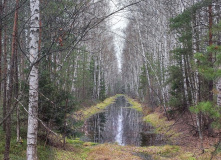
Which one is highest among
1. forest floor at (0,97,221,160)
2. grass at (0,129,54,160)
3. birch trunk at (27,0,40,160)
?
birch trunk at (27,0,40,160)

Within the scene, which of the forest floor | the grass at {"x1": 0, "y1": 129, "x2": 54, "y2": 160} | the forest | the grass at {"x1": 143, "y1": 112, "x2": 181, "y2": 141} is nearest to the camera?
the forest

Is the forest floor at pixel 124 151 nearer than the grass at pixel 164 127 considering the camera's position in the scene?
Yes

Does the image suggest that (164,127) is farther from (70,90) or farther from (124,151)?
(70,90)

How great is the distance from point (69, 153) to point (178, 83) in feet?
25.4

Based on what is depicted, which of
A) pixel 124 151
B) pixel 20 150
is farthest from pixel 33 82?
pixel 124 151

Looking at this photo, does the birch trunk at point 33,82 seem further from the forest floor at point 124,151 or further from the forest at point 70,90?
the forest floor at point 124,151

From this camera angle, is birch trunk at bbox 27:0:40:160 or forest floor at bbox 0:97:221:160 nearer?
birch trunk at bbox 27:0:40:160

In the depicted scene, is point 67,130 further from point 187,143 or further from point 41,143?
point 187,143

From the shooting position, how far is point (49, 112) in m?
7.11

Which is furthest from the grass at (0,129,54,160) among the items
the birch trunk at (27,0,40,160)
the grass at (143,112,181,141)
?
the grass at (143,112,181,141)

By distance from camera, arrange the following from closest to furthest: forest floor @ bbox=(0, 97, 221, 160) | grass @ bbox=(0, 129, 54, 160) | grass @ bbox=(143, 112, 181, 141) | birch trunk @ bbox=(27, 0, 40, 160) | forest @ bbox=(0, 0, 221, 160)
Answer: forest @ bbox=(0, 0, 221, 160)
birch trunk @ bbox=(27, 0, 40, 160)
grass @ bbox=(0, 129, 54, 160)
forest floor @ bbox=(0, 97, 221, 160)
grass @ bbox=(143, 112, 181, 141)

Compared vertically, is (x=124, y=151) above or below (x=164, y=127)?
below

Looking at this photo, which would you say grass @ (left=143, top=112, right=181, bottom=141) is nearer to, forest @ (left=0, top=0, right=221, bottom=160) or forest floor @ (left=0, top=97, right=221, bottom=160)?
forest @ (left=0, top=0, right=221, bottom=160)

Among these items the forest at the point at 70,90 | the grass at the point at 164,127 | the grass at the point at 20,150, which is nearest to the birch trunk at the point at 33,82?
the forest at the point at 70,90
